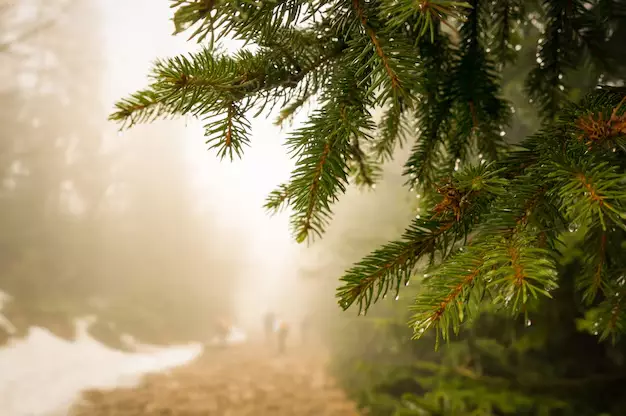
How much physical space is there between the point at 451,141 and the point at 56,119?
551 inches

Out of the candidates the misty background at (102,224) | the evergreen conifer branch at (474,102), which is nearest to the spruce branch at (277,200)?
the evergreen conifer branch at (474,102)

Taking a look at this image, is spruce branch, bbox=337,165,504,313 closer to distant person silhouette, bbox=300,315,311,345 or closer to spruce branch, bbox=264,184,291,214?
spruce branch, bbox=264,184,291,214

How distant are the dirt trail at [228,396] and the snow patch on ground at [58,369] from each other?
1.86 ft

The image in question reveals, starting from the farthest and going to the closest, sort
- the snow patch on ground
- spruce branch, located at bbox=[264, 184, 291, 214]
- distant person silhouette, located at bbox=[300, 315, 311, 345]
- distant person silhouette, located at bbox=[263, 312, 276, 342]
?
1. distant person silhouette, located at bbox=[263, 312, 276, 342]
2. distant person silhouette, located at bbox=[300, 315, 311, 345]
3. the snow patch on ground
4. spruce branch, located at bbox=[264, 184, 291, 214]

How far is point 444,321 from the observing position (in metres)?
0.45

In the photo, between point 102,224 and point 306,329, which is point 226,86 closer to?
point 306,329

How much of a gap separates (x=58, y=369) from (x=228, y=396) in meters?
3.91

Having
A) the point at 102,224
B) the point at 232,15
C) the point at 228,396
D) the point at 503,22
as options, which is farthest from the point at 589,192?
the point at 102,224

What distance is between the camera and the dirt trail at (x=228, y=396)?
3.85 metres

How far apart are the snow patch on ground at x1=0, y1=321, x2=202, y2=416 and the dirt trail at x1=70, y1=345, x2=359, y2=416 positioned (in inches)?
22.3

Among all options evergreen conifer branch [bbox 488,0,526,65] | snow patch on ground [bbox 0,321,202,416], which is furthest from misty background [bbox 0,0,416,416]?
evergreen conifer branch [bbox 488,0,526,65]

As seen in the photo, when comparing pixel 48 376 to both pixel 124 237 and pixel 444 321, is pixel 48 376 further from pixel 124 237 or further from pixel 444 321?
pixel 124 237

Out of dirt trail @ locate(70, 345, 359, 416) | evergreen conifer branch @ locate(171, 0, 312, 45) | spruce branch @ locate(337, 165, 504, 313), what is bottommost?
dirt trail @ locate(70, 345, 359, 416)

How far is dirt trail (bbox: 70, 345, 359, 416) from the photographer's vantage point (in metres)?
3.85
